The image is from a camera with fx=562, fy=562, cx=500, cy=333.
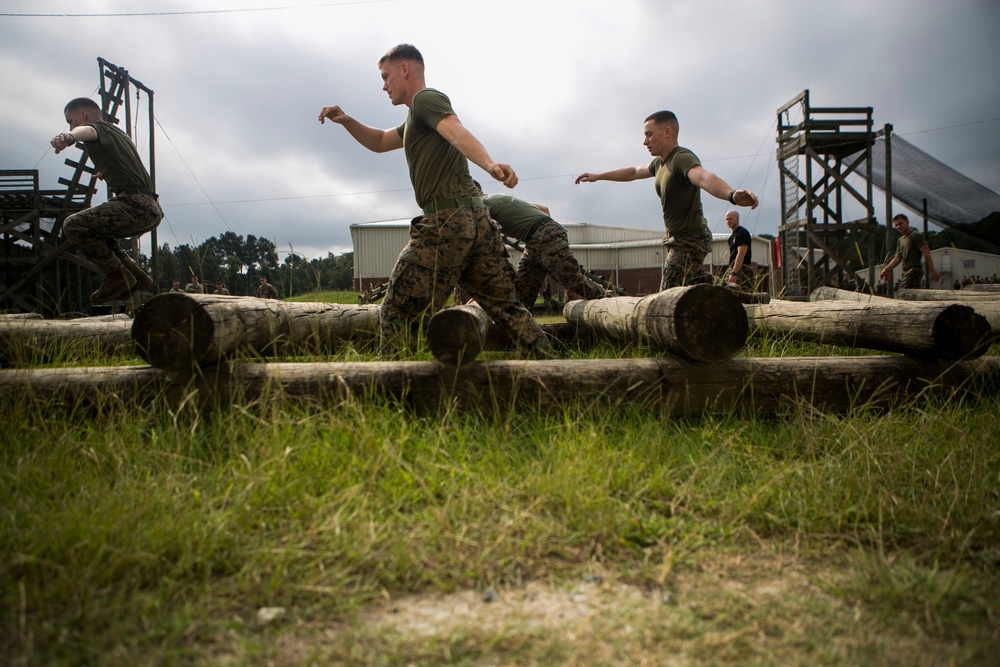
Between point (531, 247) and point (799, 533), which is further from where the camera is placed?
point (531, 247)

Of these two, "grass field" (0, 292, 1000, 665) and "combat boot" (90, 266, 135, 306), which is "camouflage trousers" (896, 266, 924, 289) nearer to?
"grass field" (0, 292, 1000, 665)

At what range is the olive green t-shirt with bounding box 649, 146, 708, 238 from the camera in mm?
5168

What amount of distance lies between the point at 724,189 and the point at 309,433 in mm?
3089

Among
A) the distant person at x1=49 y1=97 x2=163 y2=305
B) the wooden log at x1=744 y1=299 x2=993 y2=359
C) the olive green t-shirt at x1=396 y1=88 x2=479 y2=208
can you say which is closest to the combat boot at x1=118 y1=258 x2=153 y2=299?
the distant person at x1=49 y1=97 x2=163 y2=305

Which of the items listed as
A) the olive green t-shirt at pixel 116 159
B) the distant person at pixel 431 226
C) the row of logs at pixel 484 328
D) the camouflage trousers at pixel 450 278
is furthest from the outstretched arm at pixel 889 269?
the olive green t-shirt at pixel 116 159

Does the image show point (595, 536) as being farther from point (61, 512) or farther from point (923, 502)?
point (61, 512)

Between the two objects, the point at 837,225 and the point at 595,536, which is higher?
the point at 837,225

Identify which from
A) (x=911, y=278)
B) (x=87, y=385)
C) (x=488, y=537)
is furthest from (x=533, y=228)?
(x=911, y=278)

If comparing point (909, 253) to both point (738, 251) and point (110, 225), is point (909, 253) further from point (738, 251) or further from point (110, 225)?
point (110, 225)

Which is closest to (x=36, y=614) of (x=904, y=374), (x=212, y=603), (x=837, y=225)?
(x=212, y=603)

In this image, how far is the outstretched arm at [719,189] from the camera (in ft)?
11.5

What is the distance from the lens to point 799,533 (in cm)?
206

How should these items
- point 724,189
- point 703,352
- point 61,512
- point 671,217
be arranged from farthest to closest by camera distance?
point 671,217 → point 724,189 → point 703,352 → point 61,512

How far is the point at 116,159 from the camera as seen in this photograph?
562 centimetres
